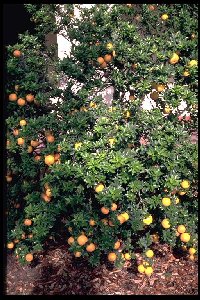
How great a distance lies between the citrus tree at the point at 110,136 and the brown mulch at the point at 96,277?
0.30m

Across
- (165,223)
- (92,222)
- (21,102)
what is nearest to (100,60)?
(21,102)

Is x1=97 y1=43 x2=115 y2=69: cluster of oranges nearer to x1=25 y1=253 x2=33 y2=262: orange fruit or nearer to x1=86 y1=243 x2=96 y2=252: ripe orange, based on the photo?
x1=86 y1=243 x2=96 y2=252: ripe orange

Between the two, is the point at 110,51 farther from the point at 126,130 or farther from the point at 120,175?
the point at 120,175

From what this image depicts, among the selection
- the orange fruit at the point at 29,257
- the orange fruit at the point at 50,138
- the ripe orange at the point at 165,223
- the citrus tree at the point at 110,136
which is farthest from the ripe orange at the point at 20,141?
the ripe orange at the point at 165,223

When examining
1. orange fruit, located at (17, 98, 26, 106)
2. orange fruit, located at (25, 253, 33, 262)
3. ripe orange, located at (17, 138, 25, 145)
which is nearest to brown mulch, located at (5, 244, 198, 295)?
orange fruit, located at (25, 253, 33, 262)

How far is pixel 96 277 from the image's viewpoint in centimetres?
378

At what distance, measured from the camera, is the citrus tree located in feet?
10.8

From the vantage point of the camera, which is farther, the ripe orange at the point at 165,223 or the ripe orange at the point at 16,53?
the ripe orange at the point at 16,53

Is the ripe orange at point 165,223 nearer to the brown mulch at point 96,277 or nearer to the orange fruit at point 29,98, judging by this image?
the brown mulch at point 96,277

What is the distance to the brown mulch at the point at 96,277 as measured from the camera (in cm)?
360

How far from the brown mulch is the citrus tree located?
304mm

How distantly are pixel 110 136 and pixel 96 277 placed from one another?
165cm

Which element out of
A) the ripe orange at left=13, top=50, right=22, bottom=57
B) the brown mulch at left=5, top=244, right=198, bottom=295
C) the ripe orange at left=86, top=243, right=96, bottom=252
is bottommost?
the brown mulch at left=5, top=244, right=198, bottom=295
